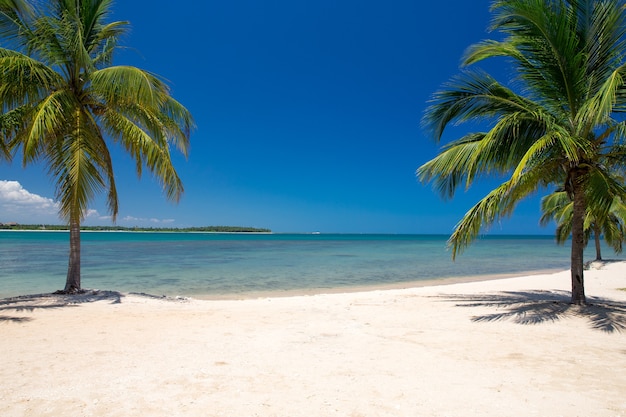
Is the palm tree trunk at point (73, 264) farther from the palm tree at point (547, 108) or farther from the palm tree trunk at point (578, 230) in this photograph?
the palm tree trunk at point (578, 230)

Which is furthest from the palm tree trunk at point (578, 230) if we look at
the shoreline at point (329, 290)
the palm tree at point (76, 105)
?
the palm tree at point (76, 105)

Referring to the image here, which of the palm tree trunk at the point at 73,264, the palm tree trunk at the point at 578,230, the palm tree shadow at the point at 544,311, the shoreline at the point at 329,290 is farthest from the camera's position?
the shoreline at the point at 329,290

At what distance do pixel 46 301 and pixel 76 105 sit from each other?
164 inches

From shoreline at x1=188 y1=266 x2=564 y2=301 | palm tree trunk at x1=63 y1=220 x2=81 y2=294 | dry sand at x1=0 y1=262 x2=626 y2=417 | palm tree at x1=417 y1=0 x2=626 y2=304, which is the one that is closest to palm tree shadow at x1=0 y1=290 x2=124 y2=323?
dry sand at x1=0 y1=262 x2=626 y2=417

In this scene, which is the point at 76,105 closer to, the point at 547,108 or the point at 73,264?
the point at 73,264

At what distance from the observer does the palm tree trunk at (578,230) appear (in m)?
7.01

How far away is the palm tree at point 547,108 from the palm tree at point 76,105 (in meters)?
6.18

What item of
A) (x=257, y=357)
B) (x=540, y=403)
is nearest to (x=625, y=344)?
(x=540, y=403)

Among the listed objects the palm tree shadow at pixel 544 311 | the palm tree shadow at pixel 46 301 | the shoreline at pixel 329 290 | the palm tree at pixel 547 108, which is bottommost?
the shoreline at pixel 329 290

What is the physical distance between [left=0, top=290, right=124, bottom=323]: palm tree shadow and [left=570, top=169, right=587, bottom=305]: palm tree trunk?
30.4 feet

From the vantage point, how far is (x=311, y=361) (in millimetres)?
4059

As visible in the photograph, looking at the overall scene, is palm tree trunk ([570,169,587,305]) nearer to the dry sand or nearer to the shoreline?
the dry sand

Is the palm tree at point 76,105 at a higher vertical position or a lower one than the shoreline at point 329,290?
higher

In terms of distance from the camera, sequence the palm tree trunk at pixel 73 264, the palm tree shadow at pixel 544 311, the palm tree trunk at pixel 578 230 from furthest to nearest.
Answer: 1. the palm tree trunk at pixel 73 264
2. the palm tree trunk at pixel 578 230
3. the palm tree shadow at pixel 544 311
